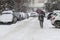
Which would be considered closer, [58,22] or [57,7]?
[58,22]

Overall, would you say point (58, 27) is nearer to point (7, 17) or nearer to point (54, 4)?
point (7, 17)

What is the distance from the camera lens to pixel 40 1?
118062 mm

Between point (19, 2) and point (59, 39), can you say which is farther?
point (19, 2)

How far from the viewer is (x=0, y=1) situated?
3438cm

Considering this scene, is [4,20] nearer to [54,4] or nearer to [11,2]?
[11,2]

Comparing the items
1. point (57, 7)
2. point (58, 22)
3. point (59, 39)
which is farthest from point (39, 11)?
point (57, 7)

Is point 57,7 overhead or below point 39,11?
below

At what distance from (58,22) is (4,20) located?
23.4 ft

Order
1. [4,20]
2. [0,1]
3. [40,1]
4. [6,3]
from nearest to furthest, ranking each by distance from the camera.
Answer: [4,20], [0,1], [6,3], [40,1]

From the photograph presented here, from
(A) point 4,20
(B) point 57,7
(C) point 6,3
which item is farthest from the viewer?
(B) point 57,7

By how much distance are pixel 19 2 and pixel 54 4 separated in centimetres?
1112

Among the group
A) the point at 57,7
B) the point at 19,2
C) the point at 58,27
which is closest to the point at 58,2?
the point at 57,7

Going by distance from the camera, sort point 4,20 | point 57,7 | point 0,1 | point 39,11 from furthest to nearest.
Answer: point 57,7
point 0,1
point 4,20
point 39,11

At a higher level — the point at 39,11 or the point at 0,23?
the point at 39,11
